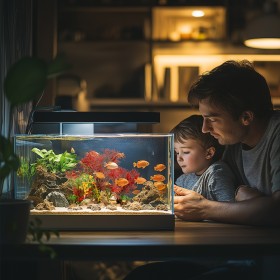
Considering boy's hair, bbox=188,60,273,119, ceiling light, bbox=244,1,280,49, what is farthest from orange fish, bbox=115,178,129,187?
ceiling light, bbox=244,1,280,49

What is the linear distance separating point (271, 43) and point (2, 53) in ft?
8.49

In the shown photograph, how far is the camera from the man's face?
2637 millimetres

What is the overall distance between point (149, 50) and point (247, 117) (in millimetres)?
2915

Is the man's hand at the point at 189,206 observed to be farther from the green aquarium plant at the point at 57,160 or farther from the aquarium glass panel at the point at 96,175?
the green aquarium plant at the point at 57,160

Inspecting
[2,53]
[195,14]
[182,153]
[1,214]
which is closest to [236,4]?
[195,14]

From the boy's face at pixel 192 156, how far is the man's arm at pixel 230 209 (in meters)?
0.33

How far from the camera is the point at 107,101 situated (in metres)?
5.41

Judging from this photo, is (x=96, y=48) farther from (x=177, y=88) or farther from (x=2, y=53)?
(x=2, y=53)

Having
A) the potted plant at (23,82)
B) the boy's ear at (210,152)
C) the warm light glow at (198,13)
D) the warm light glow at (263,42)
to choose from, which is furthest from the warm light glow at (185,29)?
the potted plant at (23,82)

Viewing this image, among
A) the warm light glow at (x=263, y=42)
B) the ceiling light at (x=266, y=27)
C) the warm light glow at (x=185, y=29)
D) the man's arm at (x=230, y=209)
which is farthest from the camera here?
the warm light glow at (x=185, y=29)

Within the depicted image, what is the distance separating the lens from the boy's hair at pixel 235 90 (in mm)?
2637

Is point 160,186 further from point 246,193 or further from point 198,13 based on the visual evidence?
point 198,13

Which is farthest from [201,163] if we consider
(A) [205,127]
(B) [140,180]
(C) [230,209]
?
(B) [140,180]

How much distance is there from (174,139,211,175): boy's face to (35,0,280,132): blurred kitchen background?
97.2 inches
